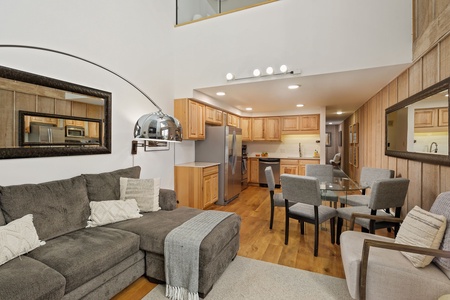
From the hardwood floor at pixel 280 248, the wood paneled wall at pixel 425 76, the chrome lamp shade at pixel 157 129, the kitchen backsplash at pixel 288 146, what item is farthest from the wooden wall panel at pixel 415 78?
the kitchen backsplash at pixel 288 146

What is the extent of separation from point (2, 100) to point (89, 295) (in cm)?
187

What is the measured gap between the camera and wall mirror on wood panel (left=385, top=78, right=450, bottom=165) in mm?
2180

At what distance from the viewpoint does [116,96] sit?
10.1 ft

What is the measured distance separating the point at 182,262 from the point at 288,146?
18.8 feet

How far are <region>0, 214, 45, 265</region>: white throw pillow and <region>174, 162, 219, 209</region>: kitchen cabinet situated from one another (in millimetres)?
2488

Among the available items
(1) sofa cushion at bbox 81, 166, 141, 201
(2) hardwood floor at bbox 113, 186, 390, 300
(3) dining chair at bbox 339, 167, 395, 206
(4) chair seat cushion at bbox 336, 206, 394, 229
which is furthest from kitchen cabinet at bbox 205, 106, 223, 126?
(4) chair seat cushion at bbox 336, 206, 394, 229

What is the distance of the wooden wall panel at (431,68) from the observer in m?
2.29

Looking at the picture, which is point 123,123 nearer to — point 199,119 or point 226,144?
point 199,119

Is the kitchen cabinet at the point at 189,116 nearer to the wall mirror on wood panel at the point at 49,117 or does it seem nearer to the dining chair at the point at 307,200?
the wall mirror on wood panel at the point at 49,117

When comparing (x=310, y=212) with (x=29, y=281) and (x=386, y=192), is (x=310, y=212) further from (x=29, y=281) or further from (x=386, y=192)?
(x=29, y=281)

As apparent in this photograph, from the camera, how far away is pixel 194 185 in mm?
4109

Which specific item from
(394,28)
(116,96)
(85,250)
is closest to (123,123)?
(116,96)

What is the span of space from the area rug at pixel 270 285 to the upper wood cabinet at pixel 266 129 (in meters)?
4.75

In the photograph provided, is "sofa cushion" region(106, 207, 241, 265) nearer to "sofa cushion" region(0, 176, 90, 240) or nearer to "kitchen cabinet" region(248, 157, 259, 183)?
"sofa cushion" region(0, 176, 90, 240)
